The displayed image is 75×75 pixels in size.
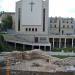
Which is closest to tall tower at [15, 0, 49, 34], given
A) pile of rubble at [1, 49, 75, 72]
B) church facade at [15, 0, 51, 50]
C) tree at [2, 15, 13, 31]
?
church facade at [15, 0, 51, 50]

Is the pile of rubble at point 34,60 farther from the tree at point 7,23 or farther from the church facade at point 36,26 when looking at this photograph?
the tree at point 7,23

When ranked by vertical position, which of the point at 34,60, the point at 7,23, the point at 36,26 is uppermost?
the point at 7,23

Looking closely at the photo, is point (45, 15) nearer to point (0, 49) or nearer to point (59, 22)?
point (59, 22)

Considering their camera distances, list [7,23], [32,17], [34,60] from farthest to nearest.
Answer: [7,23] → [32,17] → [34,60]

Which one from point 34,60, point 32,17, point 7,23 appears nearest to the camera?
point 34,60

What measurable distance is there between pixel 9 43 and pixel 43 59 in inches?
1713

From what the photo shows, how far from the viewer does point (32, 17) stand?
9319 centimetres

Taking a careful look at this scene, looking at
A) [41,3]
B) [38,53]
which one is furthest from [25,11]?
[38,53]

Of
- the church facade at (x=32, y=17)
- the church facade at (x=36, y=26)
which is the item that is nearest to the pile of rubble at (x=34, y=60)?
the church facade at (x=36, y=26)

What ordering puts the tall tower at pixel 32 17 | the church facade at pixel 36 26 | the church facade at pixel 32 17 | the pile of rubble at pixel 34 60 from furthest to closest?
1. the tall tower at pixel 32 17
2. the church facade at pixel 32 17
3. the church facade at pixel 36 26
4. the pile of rubble at pixel 34 60

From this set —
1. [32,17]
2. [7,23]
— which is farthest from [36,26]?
[7,23]

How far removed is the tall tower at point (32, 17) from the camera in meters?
92.6

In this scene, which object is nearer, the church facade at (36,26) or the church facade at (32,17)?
the church facade at (36,26)

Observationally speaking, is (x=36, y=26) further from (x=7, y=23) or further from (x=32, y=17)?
(x=7, y=23)
